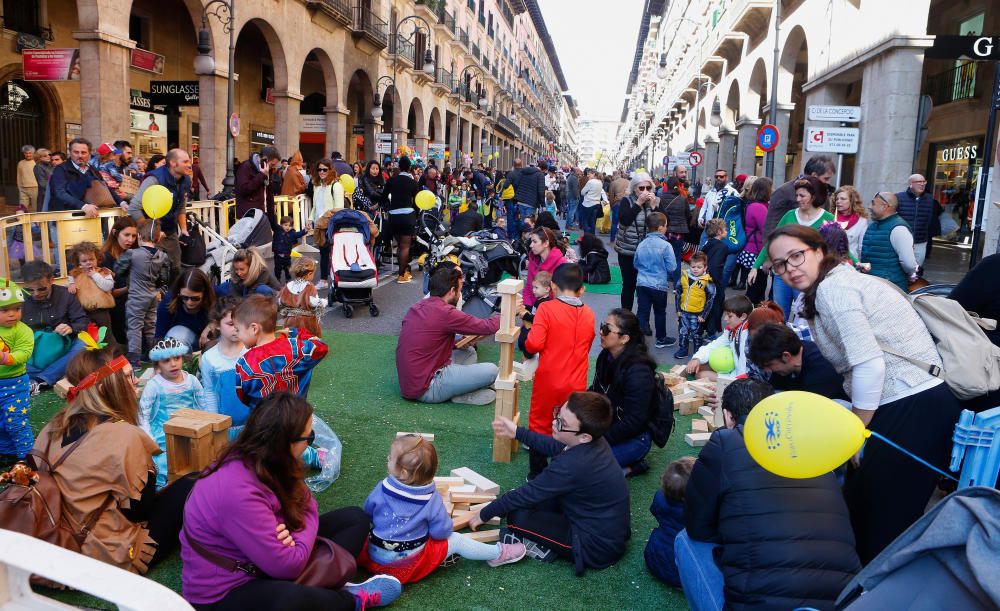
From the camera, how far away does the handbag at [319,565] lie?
2803 millimetres

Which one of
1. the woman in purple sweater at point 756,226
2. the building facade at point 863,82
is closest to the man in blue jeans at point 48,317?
the woman in purple sweater at point 756,226

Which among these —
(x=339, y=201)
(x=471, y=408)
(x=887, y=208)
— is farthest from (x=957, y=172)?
(x=471, y=408)

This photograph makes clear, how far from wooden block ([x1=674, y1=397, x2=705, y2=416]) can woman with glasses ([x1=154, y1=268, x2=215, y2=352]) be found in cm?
420

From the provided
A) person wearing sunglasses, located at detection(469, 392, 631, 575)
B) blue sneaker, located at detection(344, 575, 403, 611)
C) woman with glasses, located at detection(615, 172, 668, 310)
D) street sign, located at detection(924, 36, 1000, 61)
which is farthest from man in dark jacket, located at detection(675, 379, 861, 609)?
street sign, located at detection(924, 36, 1000, 61)

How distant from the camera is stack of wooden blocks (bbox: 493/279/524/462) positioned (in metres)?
5.01

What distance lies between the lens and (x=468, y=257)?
985 cm

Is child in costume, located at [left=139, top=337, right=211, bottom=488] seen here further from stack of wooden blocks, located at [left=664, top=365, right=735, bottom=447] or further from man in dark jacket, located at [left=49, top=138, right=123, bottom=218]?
man in dark jacket, located at [left=49, top=138, right=123, bottom=218]

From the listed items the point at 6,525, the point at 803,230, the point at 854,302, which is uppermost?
the point at 803,230

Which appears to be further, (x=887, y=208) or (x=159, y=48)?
(x=159, y=48)

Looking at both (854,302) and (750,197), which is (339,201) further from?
(854,302)

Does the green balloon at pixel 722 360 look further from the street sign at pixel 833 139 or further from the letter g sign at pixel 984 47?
the street sign at pixel 833 139

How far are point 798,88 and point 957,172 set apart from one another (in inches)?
473

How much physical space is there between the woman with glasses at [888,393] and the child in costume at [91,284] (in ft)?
20.0

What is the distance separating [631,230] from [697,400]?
358cm
